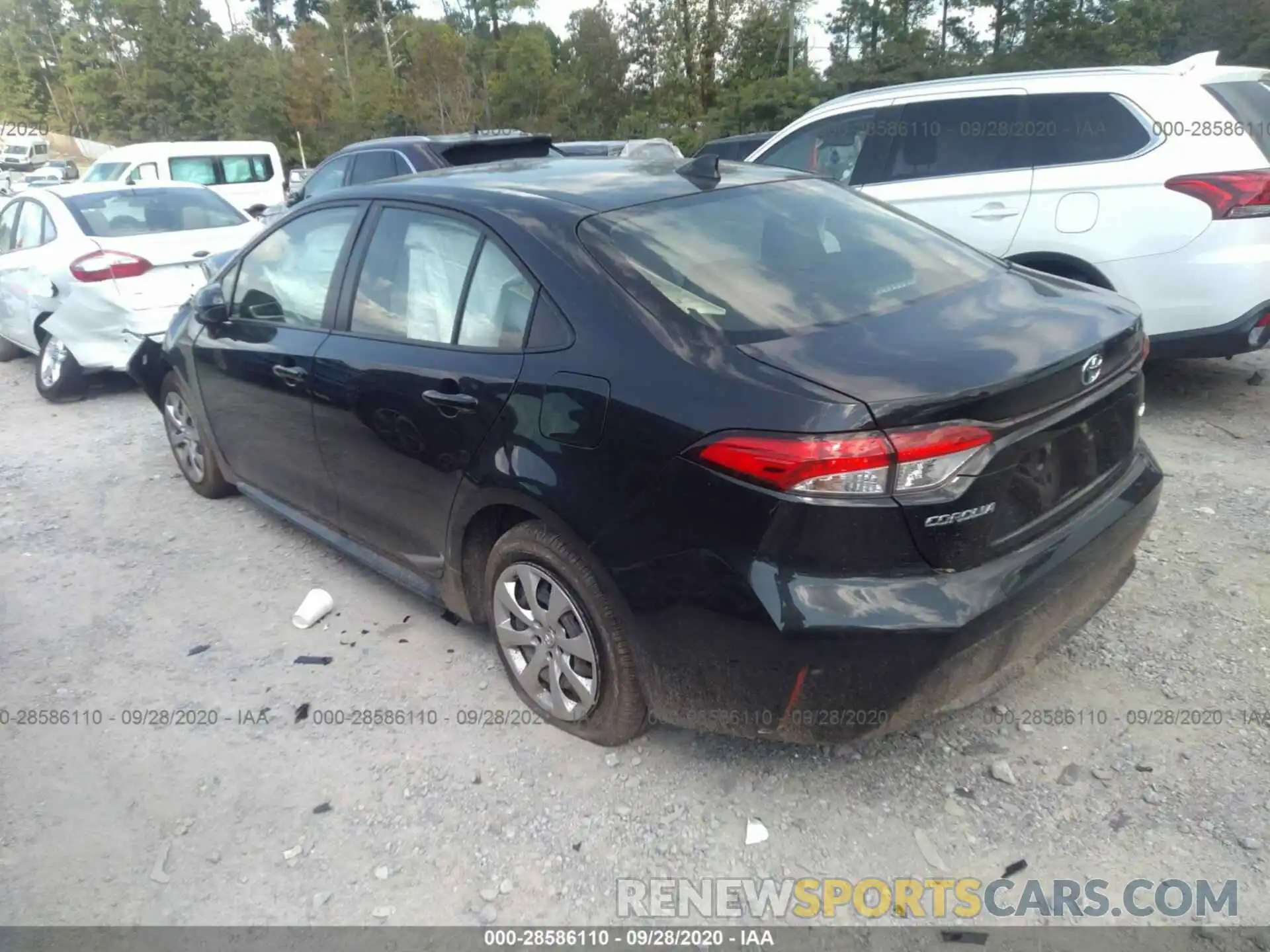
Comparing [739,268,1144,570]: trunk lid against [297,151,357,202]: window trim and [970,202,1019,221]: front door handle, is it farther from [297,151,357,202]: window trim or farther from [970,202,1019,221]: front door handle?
[297,151,357,202]: window trim

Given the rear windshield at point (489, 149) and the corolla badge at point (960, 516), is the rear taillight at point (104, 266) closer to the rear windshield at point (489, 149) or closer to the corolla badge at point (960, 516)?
the rear windshield at point (489, 149)

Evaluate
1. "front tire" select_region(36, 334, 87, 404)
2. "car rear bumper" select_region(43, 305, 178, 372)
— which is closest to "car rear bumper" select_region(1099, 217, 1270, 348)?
"car rear bumper" select_region(43, 305, 178, 372)

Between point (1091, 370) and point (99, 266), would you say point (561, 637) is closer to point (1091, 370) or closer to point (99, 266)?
point (1091, 370)

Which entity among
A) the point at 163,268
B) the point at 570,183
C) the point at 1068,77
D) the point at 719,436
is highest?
the point at 1068,77

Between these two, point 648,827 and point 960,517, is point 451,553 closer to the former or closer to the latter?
point 648,827

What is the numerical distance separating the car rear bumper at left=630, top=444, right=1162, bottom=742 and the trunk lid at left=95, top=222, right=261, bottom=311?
5.84 m

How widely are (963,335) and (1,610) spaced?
13.8 ft

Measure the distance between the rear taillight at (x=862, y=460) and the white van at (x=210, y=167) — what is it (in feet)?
48.4

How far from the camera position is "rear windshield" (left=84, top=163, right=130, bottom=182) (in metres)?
15.1

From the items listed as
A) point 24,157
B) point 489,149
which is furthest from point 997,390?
point 24,157

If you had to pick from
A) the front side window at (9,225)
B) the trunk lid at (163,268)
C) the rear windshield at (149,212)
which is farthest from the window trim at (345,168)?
the front side window at (9,225)

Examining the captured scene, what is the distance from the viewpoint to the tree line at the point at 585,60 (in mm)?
24719

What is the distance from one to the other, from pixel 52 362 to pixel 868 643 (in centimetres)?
730

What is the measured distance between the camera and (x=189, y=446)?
5234 mm
